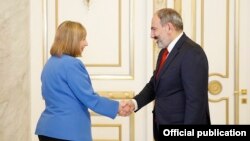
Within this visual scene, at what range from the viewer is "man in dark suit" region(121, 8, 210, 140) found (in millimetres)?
2396

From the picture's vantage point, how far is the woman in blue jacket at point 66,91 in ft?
8.30

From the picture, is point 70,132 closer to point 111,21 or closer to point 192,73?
point 192,73

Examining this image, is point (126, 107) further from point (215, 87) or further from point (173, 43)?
point (215, 87)

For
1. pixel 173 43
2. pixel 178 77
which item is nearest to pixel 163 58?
pixel 173 43

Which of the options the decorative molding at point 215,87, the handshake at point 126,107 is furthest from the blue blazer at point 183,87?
the decorative molding at point 215,87

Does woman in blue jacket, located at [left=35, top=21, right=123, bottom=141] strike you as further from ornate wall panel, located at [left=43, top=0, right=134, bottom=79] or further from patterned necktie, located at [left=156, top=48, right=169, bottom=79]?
ornate wall panel, located at [left=43, top=0, right=134, bottom=79]

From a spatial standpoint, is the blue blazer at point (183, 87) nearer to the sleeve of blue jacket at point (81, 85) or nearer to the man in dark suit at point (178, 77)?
the man in dark suit at point (178, 77)

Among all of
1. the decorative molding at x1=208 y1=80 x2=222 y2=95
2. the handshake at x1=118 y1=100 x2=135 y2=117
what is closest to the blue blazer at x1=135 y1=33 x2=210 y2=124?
the handshake at x1=118 y1=100 x2=135 y2=117

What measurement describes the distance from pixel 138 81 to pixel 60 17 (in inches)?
40.3

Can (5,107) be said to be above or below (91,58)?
below

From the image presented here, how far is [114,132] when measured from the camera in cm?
416

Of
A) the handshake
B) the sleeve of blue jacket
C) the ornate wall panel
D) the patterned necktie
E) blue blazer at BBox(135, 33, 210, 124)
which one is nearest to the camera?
blue blazer at BBox(135, 33, 210, 124)

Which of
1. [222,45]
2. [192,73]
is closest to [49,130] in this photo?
[192,73]

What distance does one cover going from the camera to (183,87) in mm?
2451
